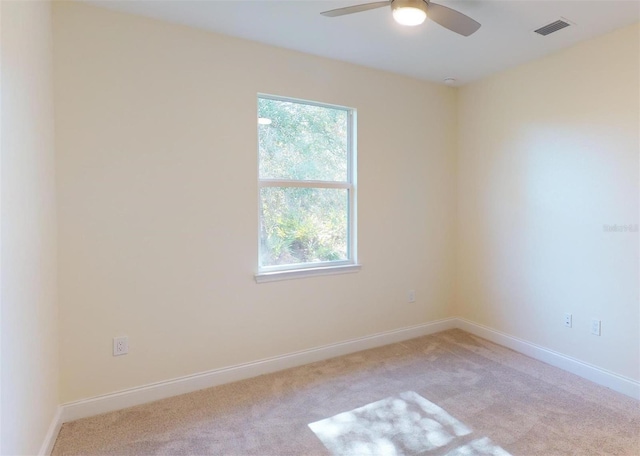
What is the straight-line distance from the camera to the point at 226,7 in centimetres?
218

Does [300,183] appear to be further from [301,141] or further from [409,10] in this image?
[409,10]

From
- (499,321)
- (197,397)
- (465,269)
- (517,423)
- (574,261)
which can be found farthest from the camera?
(465,269)

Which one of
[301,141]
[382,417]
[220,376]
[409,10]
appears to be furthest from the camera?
[301,141]

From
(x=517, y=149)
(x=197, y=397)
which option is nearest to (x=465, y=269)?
(x=517, y=149)

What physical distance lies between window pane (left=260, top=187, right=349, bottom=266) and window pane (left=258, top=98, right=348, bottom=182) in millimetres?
147

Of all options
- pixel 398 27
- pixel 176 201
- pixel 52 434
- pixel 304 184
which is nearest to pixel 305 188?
pixel 304 184

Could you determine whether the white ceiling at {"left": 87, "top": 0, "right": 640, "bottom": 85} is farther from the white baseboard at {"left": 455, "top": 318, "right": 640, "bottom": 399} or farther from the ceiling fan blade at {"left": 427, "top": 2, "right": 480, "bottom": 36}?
the white baseboard at {"left": 455, "top": 318, "right": 640, "bottom": 399}

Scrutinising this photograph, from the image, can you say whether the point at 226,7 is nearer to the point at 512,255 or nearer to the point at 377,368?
the point at 377,368

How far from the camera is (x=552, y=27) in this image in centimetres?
239

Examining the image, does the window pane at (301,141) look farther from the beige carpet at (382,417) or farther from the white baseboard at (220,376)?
the beige carpet at (382,417)

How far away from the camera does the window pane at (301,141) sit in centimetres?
278

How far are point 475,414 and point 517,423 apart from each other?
231mm

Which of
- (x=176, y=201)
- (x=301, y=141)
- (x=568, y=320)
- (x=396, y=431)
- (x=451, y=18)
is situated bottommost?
(x=396, y=431)

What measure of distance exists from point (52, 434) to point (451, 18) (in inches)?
123
